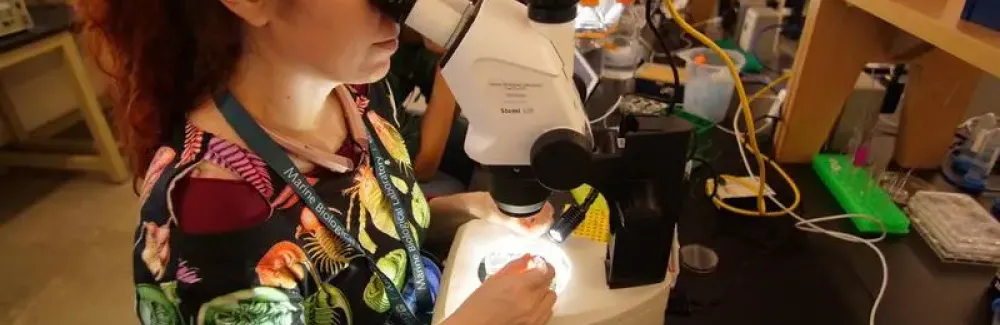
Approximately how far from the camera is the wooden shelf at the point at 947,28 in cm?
62

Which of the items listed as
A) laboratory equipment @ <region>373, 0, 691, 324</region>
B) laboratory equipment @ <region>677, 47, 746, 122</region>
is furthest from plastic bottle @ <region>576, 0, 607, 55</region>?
laboratory equipment @ <region>373, 0, 691, 324</region>

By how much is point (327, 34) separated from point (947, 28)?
664 millimetres

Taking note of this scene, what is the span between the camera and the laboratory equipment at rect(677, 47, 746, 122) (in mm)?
1285

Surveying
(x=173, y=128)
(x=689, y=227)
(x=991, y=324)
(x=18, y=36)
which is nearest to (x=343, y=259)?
(x=173, y=128)

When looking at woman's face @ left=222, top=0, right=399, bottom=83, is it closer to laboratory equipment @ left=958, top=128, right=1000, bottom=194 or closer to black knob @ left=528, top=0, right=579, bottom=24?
black knob @ left=528, top=0, right=579, bottom=24

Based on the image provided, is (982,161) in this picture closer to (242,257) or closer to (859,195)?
(859,195)

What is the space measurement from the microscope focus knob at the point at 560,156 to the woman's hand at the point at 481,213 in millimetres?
279

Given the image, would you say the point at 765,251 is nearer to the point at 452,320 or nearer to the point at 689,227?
the point at 689,227

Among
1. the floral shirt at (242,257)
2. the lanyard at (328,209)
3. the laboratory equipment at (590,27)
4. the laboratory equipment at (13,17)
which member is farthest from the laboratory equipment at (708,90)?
the laboratory equipment at (13,17)

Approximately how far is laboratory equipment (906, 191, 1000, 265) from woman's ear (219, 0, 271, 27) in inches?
38.6

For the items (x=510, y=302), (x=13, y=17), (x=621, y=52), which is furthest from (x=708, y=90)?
(x=13, y=17)

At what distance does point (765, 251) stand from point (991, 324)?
0.28 metres

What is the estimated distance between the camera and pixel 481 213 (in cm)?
102

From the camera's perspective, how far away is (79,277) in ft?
6.96
